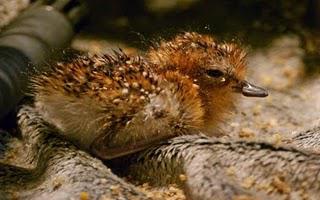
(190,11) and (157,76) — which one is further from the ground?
(190,11)

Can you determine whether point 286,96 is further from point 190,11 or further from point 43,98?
point 43,98

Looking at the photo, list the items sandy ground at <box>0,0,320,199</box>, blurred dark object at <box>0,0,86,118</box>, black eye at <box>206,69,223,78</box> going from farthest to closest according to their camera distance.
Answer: sandy ground at <box>0,0,320,199</box>, blurred dark object at <box>0,0,86,118</box>, black eye at <box>206,69,223,78</box>

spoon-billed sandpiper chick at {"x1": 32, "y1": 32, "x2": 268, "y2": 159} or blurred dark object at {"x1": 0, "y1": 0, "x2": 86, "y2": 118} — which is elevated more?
blurred dark object at {"x1": 0, "y1": 0, "x2": 86, "y2": 118}

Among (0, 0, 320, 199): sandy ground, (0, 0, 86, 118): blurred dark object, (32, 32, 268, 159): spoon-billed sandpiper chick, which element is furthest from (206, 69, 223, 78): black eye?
(0, 0, 86, 118): blurred dark object

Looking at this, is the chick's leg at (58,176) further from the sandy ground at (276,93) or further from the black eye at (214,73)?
the sandy ground at (276,93)

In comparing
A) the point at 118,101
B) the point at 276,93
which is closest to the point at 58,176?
the point at 118,101

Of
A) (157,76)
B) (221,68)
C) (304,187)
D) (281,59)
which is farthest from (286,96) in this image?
(304,187)

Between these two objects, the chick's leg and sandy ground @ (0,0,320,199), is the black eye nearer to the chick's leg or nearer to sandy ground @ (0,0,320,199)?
sandy ground @ (0,0,320,199)
